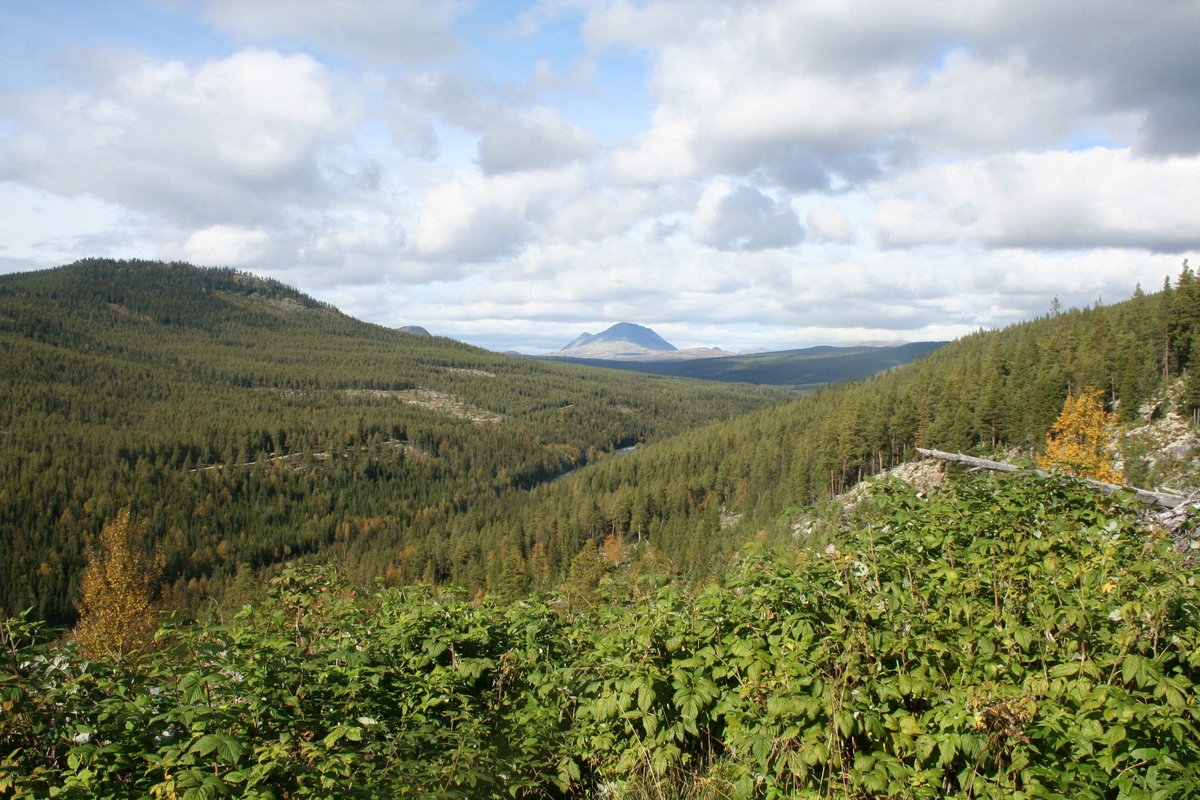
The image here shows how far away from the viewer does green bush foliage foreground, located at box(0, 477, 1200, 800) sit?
3.71m

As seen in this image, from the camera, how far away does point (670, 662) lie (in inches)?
209

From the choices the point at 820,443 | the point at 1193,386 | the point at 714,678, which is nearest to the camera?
the point at 714,678

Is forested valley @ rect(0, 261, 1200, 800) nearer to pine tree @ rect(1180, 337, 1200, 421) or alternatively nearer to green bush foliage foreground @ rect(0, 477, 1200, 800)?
green bush foliage foreground @ rect(0, 477, 1200, 800)

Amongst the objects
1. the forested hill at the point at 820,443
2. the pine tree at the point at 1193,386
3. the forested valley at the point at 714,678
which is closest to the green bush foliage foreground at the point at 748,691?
the forested valley at the point at 714,678

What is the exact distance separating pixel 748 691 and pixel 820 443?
7551cm

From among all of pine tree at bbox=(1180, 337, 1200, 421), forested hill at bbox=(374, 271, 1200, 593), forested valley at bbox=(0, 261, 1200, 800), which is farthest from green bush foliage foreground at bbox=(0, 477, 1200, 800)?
pine tree at bbox=(1180, 337, 1200, 421)

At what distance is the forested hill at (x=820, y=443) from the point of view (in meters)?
57.8

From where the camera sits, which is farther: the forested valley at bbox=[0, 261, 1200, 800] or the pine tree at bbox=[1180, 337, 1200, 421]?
the pine tree at bbox=[1180, 337, 1200, 421]

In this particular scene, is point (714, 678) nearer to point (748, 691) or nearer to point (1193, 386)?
point (748, 691)

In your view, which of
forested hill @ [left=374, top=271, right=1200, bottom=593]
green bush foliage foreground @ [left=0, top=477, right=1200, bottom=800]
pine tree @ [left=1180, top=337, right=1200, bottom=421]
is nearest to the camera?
green bush foliage foreground @ [left=0, top=477, right=1200, bottom=800]

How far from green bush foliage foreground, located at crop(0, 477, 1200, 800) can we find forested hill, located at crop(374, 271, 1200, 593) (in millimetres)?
27470

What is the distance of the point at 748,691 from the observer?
4.45 m

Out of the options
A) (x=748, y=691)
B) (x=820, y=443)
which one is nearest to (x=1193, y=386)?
(x=820, y=443)

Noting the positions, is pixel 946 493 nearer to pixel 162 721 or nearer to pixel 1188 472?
pixel 162 721
